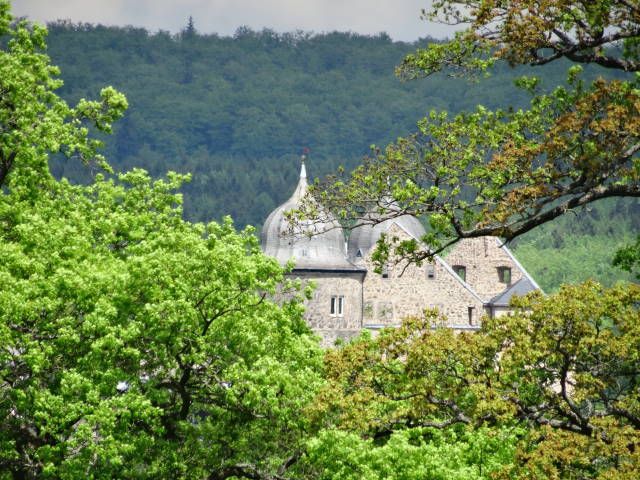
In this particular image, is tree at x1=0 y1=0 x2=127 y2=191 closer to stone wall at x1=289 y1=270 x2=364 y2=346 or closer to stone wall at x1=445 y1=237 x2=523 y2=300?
stone wall at x1=289 y1=270 x2=364 y2=346

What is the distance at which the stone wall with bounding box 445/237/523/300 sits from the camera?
93.8 m

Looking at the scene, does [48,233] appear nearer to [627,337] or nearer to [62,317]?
[62,317]

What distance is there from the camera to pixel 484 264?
310 feet

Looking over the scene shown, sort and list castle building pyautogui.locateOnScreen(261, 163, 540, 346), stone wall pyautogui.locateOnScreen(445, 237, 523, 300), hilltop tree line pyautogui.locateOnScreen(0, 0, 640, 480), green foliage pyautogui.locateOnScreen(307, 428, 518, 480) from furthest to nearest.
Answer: stone wall pyautogui.locateOnScreen(445, 237, 523, 300)
castle building pyautogui.locateOnScreen(261, 163, 540, 346)
green foliage pyautogui.locateOnScreen(307, 428, 518, 480)
hilltop tree line pyautogui.locateOnScreen(0, 0, 640, 480)

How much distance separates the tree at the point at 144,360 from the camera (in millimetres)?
29297

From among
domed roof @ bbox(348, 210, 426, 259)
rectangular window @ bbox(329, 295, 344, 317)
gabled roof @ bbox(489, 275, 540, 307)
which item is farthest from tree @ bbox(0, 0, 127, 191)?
domed roof @ bbox(348, 210, 426, 259)

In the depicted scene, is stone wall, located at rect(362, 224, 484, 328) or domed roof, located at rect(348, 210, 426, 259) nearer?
stone wall, located at rect(362, 224, 484, 328)

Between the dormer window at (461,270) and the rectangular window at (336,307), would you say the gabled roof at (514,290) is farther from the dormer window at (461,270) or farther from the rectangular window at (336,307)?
the rectangular window at (336,307)

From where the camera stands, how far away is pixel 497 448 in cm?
2842

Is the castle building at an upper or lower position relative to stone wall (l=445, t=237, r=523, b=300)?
lower

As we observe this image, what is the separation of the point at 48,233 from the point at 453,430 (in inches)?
352

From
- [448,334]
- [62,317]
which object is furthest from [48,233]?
[448,334]

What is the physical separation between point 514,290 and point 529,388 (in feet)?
213

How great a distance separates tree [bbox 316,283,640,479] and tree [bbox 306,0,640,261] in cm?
167
